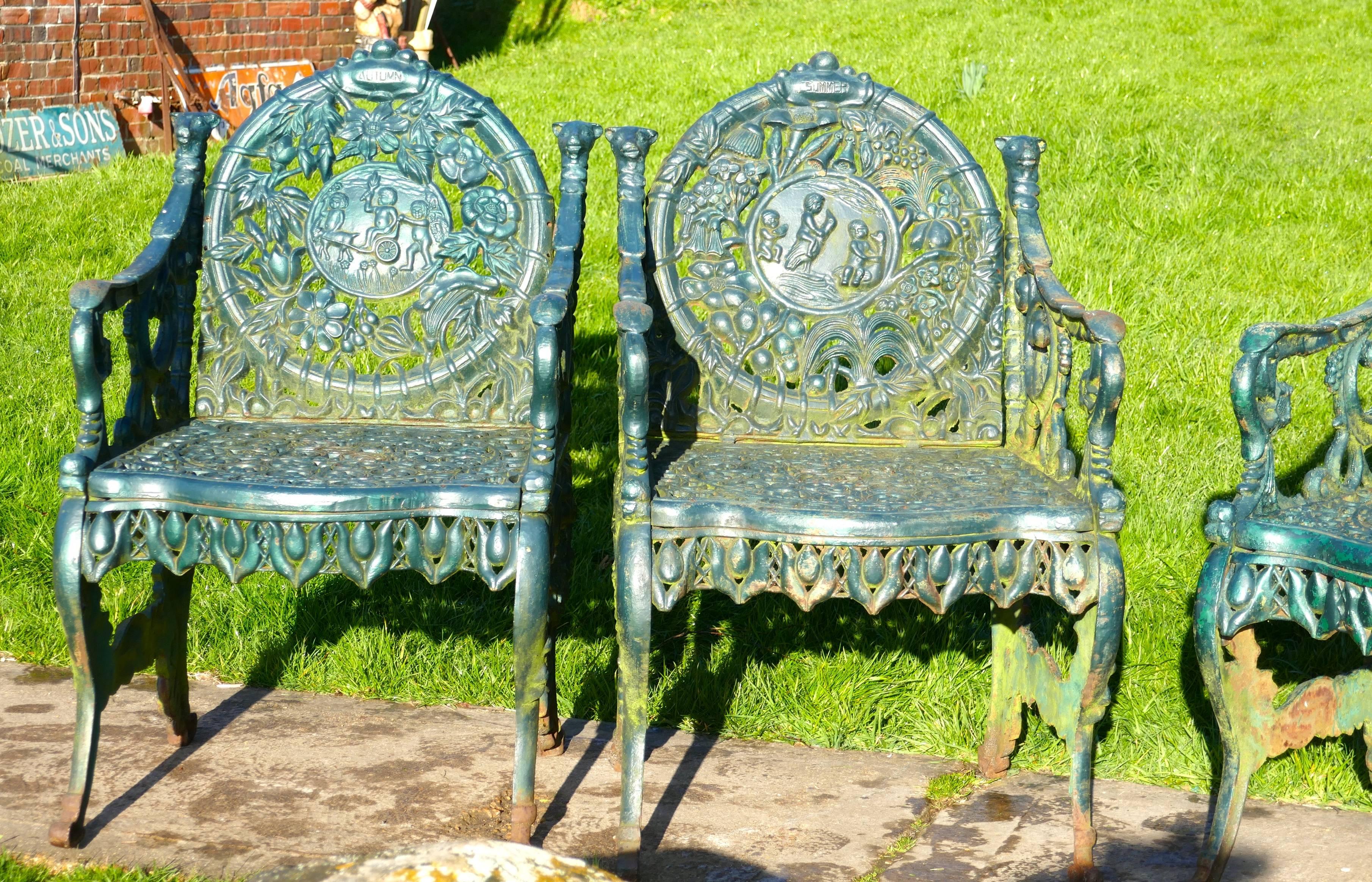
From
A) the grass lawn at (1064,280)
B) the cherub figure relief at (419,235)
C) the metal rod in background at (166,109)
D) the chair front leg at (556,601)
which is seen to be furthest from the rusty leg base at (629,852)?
the metal rod in background at (166,109)

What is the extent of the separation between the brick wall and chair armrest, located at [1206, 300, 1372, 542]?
10412mm

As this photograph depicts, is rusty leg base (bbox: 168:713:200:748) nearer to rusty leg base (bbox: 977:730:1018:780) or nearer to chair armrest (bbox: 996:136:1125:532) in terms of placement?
rusty leg base (bbox: 977:730:1018:780)

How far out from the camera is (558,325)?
3057mm

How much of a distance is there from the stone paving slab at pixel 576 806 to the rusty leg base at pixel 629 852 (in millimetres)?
94

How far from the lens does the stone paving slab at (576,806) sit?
10.3 feet

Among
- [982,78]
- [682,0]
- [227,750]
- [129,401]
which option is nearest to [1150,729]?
[227,750]

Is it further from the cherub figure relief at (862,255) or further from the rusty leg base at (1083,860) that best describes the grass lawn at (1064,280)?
the cherub figure relief at (862,255)

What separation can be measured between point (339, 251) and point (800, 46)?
23.2 feet

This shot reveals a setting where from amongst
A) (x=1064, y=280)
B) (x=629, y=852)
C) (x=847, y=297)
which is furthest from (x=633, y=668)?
(x=1064, y=280)

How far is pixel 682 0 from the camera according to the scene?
15656 mm

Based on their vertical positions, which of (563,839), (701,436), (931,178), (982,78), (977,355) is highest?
(982,78)

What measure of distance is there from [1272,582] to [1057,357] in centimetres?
68

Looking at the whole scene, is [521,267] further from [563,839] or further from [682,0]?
[682,0]

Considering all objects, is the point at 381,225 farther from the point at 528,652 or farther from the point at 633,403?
the point at 528,652
